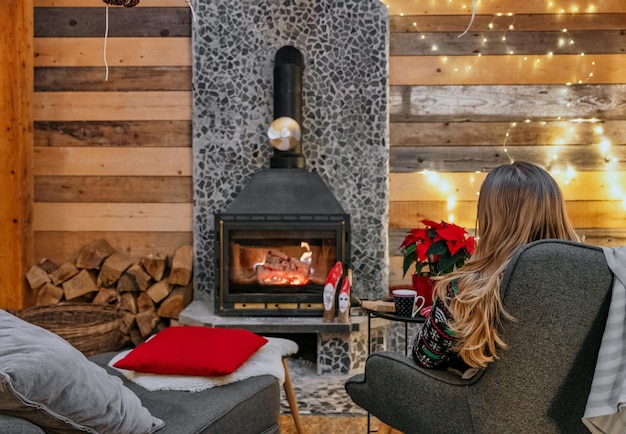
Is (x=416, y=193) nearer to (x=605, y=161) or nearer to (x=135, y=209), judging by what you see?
(x=605, y=161)

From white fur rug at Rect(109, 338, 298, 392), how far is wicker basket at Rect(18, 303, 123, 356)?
1.14m

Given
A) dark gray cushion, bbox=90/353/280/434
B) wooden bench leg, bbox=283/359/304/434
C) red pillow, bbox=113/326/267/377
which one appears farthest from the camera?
wooden bench leg, bbox=283/359/304/434

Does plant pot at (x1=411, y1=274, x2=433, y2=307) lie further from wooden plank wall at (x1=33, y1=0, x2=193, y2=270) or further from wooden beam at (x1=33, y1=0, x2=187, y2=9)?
wooden beam at (x1=33, y1=0, x2=187, y2=9)

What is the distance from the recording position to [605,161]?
3.98 m

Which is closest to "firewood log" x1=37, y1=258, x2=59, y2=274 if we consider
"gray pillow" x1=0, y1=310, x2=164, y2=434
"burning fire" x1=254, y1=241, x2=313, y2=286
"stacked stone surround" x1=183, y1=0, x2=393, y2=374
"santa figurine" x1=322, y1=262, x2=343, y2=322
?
"stacked stone surround" x1=183, y1=0, x2=393, y2=374

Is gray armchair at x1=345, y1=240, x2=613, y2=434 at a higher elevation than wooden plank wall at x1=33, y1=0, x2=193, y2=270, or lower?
lower

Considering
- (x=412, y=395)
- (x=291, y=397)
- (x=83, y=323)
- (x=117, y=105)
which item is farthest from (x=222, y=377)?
(x=117, y=105)

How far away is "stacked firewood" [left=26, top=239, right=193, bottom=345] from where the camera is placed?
12.7ft

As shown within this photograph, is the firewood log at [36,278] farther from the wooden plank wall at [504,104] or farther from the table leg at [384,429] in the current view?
the table leg at [384,429]

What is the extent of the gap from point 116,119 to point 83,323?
1.33 metres

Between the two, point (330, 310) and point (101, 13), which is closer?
point (330, 310)

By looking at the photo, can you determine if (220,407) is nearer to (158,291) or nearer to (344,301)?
(344,301)

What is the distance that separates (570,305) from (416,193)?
104 inches

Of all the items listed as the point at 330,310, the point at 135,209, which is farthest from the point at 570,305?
Answer: the point at 135,209
